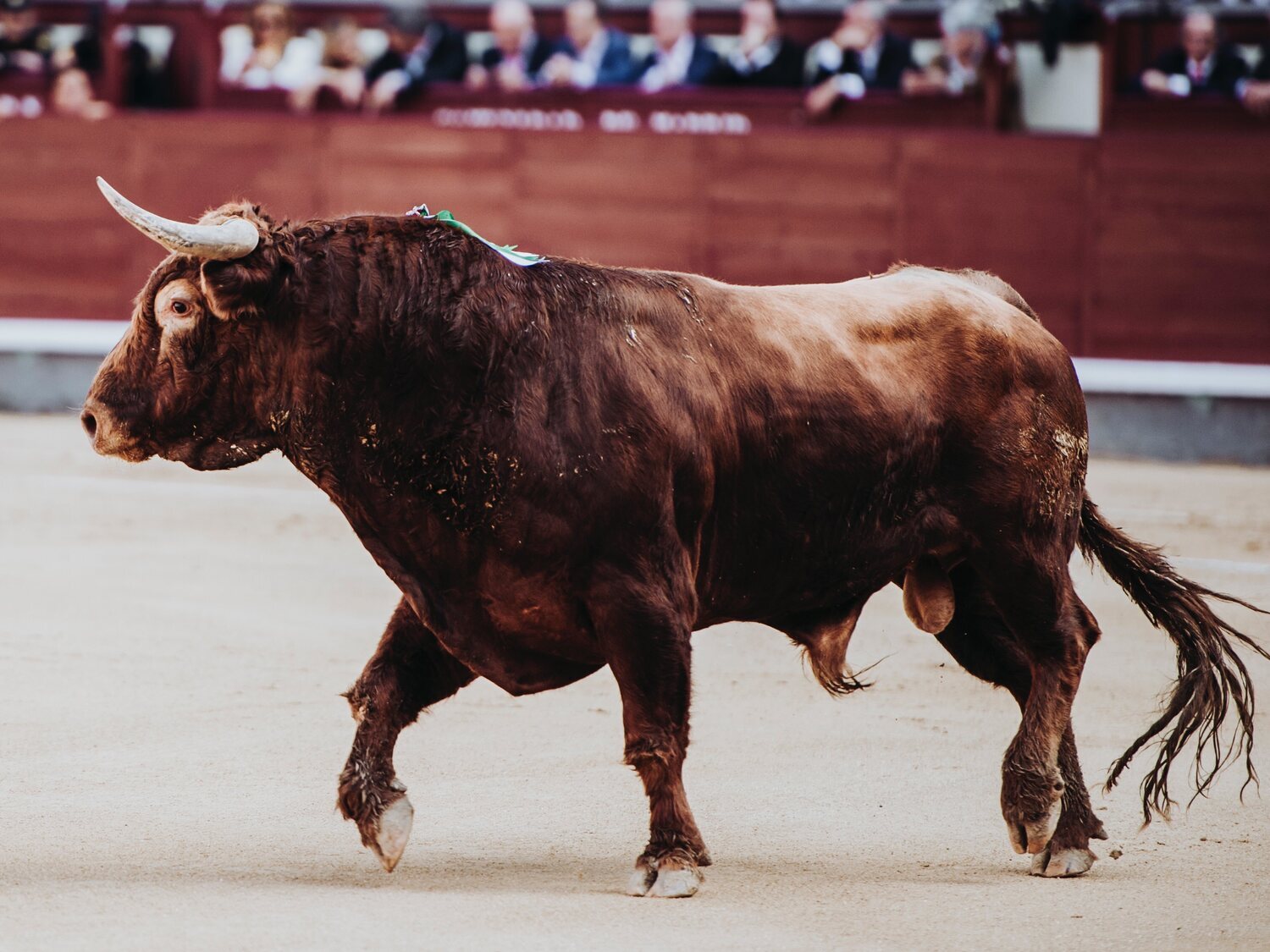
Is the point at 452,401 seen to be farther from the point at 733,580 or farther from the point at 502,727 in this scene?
the point at 502,727

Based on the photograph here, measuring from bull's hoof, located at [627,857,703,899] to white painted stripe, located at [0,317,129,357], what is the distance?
8172 mm

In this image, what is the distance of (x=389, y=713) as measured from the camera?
357 cm

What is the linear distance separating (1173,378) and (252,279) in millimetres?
7769

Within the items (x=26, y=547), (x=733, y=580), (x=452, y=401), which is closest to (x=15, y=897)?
(x=452, y=401)

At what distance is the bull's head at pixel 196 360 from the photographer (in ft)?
11.0

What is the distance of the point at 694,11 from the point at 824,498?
776cm

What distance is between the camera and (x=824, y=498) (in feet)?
11.9

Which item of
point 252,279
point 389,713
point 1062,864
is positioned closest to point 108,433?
point 252,279

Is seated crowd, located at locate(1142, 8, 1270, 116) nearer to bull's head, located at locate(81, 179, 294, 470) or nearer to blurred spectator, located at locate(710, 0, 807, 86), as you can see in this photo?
blurred spectator, located at locate(710, 0, 807, 86)

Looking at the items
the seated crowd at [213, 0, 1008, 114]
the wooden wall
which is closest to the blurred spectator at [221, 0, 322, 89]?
the seated crowd at [213, 0, 1008, 114]

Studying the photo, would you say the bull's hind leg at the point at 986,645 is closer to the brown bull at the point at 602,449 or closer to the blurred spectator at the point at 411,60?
the brown bull at the point at 602,449

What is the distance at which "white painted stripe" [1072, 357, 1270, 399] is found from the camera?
33.1ft

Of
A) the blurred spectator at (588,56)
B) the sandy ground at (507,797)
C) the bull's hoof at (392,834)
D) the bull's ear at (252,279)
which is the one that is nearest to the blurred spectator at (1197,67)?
the blurred spectator at (588,56)

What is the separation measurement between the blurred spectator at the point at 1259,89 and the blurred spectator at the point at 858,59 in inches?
68.4
